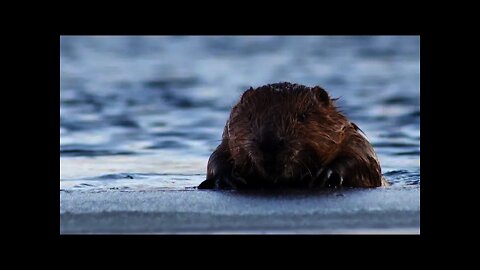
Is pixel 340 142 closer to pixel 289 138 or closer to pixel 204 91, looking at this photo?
pixel 289 138

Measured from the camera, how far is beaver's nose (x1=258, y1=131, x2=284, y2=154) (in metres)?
6.76

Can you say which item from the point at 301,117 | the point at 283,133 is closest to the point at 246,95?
the point at 301,117

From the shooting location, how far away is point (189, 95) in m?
16.0

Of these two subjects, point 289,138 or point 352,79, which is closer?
point 289,138

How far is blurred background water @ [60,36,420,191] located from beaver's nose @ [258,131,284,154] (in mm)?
1397

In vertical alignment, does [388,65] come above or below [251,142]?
above

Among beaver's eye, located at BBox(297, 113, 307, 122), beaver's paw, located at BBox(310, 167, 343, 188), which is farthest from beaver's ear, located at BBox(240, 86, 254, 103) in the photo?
beaver's paw, located at BBox(310, 167, 343, 188)

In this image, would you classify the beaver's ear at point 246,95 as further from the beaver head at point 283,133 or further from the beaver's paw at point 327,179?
the beaver's paw at point 327,179

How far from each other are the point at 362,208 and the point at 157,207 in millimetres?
1256

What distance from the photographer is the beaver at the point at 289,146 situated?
6.86 m

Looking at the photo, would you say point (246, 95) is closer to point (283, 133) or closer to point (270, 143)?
point (283, 133)

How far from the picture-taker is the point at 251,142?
271 inches

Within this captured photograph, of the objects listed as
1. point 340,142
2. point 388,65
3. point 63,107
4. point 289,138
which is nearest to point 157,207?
point 289,138
